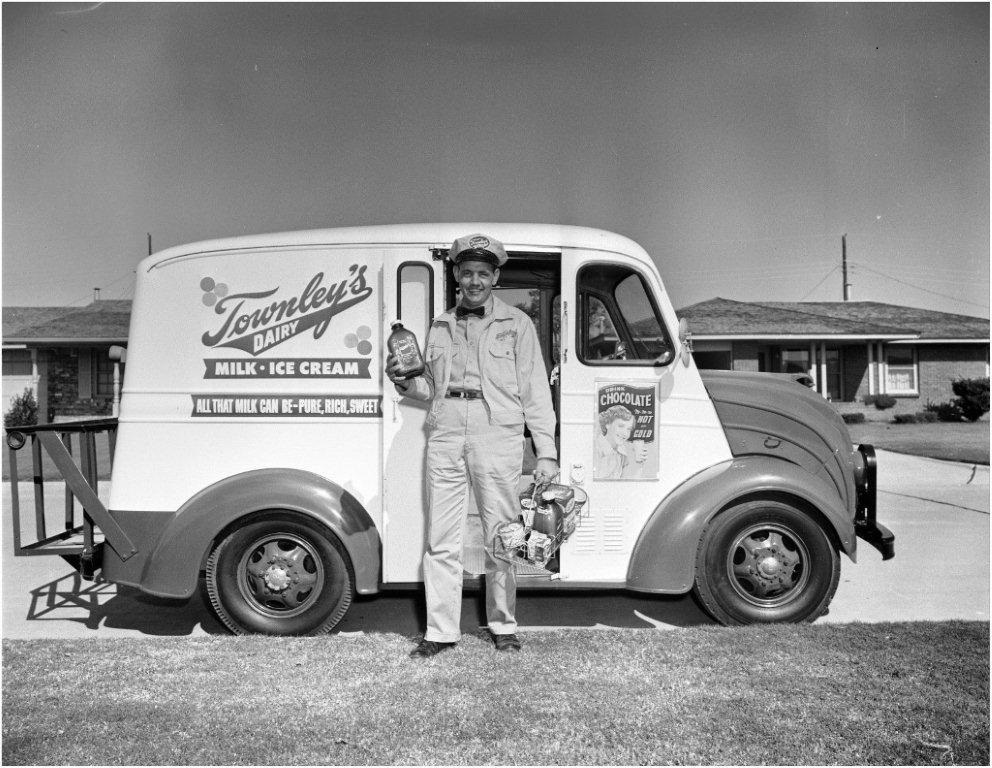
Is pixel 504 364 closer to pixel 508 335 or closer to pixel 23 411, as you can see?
→ pixel 508 335

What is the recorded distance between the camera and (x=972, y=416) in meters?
22.0

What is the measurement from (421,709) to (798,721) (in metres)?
1.61

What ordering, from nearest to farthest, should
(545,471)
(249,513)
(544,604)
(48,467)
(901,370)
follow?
(545,471), (249,513), (544,604), (48,467), (901,370)

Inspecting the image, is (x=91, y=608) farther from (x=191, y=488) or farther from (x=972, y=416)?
(x=972, y=416)

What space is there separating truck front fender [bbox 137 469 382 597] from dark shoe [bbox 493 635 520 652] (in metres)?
0.74

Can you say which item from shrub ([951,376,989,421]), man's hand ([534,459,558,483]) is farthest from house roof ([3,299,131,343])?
shrub ([951,376,989,421])

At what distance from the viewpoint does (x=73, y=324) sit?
2198 centimetres

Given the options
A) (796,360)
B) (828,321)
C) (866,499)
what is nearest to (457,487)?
(866,499)

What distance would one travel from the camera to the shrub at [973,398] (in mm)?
21812

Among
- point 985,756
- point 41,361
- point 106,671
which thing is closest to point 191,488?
point 106,671

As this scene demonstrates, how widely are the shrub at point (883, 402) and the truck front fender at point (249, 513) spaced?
2236 centimetres

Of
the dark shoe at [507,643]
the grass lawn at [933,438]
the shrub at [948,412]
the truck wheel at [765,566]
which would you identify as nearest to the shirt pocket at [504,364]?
the dark shoe at [507,643]

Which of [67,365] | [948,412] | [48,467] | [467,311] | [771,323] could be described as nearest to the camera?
[467,311]

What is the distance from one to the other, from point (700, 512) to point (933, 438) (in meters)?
16.2
